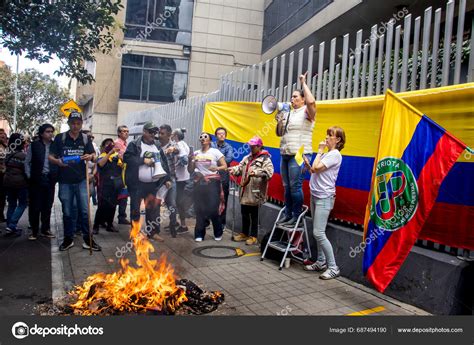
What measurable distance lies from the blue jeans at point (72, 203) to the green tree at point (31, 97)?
2554cm

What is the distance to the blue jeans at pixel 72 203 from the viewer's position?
6031 millimetres

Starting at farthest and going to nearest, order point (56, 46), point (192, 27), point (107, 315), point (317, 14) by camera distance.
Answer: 1. point (192, 27)
2. point (317, 14)
3. point (56, 46)
4. point (107, 315)

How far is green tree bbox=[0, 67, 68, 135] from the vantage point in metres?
28.4

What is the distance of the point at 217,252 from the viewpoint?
6312 mm

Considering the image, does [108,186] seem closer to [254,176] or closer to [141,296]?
[254,176]

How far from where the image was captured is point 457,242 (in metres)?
4.04

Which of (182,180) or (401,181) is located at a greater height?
(401,181)

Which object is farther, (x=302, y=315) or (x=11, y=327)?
(x=302, y=315)

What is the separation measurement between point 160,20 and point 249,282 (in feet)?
66.2

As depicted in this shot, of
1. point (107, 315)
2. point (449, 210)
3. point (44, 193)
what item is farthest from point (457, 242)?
point (44, 193)

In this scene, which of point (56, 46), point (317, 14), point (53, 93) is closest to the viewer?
point (56, 46)

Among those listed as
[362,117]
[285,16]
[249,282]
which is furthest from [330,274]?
[285,16]

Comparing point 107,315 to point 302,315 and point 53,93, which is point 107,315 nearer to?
point 302,315

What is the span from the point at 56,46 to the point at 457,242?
6.45m
